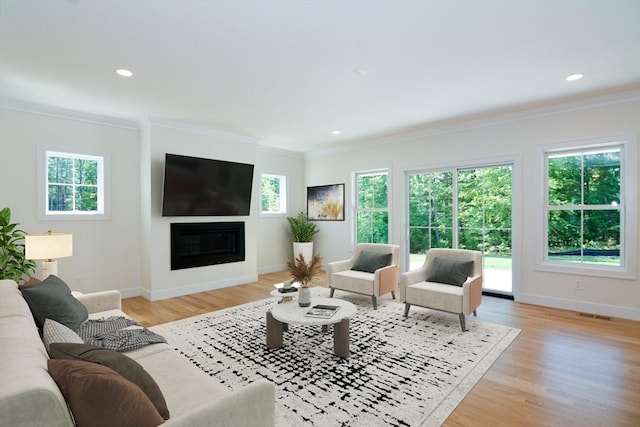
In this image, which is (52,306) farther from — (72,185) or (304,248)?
(304,248)

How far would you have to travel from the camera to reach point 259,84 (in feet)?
11.8

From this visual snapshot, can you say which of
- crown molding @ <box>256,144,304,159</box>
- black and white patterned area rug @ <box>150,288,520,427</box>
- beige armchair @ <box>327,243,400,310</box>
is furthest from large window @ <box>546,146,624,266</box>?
crown molding @ <box>256,144,304,159</box>

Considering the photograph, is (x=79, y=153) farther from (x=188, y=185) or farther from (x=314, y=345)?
(x=314, y=345)

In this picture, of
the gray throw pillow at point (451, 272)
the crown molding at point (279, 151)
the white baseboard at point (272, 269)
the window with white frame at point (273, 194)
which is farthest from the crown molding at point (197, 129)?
the gray throw pillow at point (451, 272)

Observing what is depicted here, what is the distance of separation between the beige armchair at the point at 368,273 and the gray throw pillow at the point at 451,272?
604 mm

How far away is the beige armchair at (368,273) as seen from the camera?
4.45m

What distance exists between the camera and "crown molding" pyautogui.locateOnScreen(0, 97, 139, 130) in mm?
4113

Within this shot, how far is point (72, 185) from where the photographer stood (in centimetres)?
467

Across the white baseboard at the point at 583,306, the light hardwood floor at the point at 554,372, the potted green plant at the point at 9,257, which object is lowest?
the light hardwood floor at the point at 554,372

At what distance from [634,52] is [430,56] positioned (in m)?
1.81

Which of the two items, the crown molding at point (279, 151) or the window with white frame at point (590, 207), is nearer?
the window with white frame at point (590, 207)

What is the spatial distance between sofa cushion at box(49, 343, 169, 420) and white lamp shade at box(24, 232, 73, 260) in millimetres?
2386

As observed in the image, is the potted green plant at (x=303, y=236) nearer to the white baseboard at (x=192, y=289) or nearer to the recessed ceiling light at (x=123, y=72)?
the white baseboard at (x=192, y=289)

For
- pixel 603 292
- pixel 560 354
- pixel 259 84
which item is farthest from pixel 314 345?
pixel 603 292
